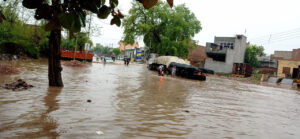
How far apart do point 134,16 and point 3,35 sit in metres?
18.6

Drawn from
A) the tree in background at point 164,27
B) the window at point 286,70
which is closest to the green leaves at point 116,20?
the tree in background at point 164,27

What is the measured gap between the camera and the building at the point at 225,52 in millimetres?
36562

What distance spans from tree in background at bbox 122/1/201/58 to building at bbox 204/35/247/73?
17.0 feet

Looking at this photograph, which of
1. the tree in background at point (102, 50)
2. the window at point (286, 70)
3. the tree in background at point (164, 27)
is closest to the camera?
the tree in background at point (164, 27)

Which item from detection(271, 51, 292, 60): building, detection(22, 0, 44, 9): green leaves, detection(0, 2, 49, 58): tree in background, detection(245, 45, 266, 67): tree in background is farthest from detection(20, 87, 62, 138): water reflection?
detection(271, 51, 292, 60): building

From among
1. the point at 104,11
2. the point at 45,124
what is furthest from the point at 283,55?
the point at 104,11

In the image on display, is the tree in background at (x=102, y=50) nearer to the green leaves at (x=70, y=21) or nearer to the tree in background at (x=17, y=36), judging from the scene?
the tree in background at (x=17, y=36)

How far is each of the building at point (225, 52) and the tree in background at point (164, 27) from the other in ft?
17.0

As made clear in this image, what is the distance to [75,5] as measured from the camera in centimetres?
188

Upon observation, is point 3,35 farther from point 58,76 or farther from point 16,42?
Answer: point 58,76

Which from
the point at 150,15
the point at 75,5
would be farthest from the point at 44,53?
the point at 75,5

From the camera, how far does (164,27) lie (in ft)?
112

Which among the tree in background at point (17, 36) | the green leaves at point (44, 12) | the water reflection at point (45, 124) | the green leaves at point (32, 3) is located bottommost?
the water reflection at point (45, 124)

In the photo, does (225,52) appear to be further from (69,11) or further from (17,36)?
(69,11)
